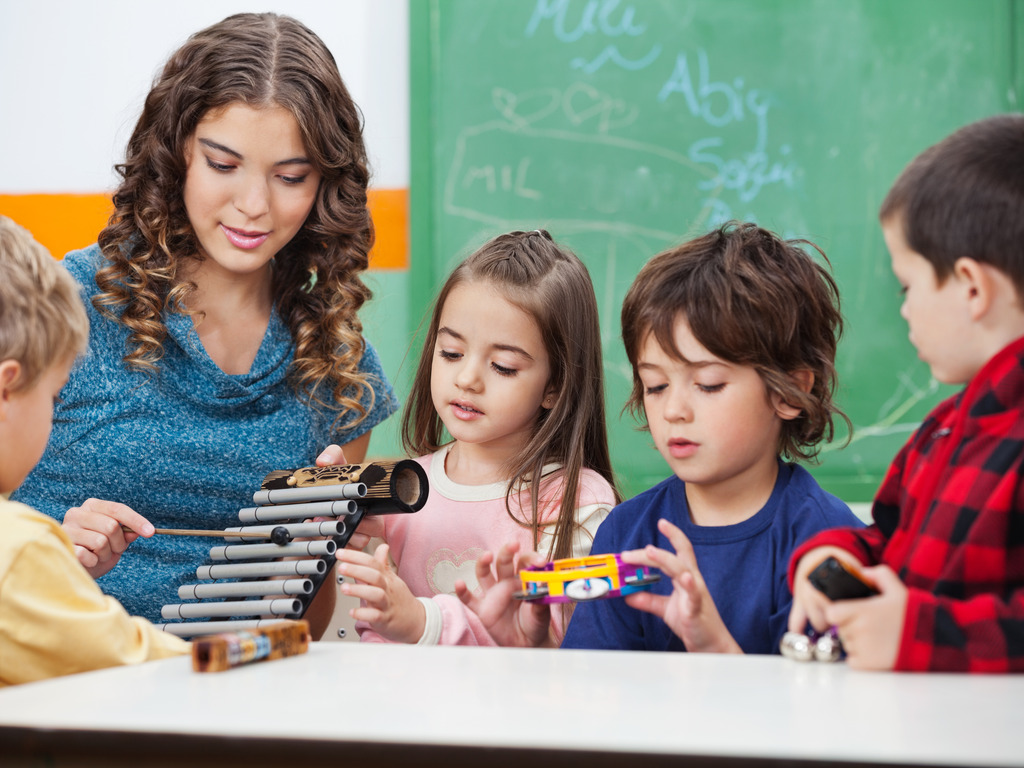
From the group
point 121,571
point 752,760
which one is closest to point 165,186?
point 121,571

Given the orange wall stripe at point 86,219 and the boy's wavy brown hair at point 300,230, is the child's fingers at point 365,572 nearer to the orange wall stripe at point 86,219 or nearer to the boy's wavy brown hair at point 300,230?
the boy's wavy brown hair at point 300,230

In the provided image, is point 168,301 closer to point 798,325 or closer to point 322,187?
point 322,187

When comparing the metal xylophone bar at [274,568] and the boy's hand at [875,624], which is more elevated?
the boy's hand at [875,624]

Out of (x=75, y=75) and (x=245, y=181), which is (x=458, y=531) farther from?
(x=75, y=75)

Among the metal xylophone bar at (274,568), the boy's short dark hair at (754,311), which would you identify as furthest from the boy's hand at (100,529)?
the boy's short dark hair at (754,311)

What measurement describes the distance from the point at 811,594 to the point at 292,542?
2.19 ft

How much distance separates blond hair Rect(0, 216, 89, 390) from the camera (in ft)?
3.31

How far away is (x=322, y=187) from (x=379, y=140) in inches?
42.0

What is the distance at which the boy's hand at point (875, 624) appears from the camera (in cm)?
87

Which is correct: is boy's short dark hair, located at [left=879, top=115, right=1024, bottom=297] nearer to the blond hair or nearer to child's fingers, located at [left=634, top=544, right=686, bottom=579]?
child's fingers, located at [left=634, top=544, right=686, bottom=579]

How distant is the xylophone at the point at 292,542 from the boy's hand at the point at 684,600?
378 millimetres

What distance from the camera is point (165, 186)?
1739mm

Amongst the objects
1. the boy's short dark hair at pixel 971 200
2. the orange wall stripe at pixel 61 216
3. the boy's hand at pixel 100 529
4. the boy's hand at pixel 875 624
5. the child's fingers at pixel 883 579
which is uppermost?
the boy's short dark hair at pixel 971 200

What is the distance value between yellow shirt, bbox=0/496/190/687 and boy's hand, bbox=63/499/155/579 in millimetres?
455
